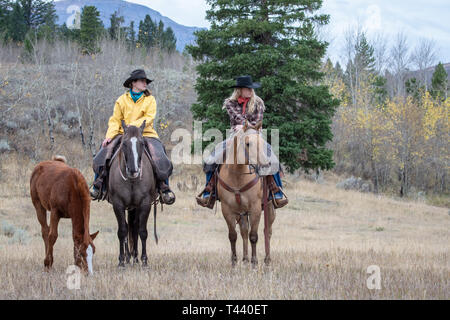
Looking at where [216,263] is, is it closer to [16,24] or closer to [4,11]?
[16,24]

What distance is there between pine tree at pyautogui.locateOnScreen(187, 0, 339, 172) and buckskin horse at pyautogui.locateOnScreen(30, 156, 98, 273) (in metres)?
13.5

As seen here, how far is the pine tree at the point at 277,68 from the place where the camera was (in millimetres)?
20859

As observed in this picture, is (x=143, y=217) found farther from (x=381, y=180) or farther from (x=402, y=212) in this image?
(x=381, y=180)

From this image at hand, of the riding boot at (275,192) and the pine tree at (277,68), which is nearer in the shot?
the riding boot at (275,192)

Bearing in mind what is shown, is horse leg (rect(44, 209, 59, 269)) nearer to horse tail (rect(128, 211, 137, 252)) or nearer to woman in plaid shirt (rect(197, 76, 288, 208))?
horse tail (rect(128, 211, 137, 252))

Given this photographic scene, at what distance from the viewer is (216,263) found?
8398 millimetres

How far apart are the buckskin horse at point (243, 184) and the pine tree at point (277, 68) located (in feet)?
41.6

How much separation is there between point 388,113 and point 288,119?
18894 mm

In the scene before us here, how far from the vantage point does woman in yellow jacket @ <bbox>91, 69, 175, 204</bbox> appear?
8.02m

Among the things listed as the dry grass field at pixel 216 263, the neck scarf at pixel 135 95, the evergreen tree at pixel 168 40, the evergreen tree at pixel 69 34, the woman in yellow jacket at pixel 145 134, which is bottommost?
the dry grass field at pixel 216 263

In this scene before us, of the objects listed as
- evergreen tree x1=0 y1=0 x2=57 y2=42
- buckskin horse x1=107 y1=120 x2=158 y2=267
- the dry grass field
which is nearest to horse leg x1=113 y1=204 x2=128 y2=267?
buckskin horse x1=107 y1=120 x2=158 y2=267

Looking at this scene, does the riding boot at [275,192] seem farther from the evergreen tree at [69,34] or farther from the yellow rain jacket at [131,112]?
the evergreen tree at [69,34]

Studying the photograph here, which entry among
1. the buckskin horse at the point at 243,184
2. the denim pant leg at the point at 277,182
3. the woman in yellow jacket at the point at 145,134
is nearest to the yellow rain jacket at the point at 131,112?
the woman in yellow jacket at the point at 145,134

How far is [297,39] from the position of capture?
22266mm
